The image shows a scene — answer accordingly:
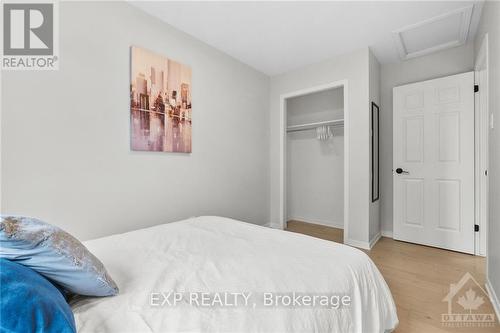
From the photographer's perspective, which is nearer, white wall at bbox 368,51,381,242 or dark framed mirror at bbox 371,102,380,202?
white wall at bbox 368,51,381,242

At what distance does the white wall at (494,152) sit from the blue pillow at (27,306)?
97.5 inches

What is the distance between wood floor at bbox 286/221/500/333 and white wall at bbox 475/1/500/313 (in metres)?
0.28

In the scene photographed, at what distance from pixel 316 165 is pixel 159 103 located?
2839mm

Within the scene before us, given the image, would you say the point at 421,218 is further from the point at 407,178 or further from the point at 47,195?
the point at 47,195

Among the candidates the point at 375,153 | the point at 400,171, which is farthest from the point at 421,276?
the point at 375,153

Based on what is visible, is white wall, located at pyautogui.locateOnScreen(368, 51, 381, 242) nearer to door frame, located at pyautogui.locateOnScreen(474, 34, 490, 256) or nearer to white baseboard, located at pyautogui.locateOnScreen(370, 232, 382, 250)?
white baseboard, located at pyautogui.locateOnScreen(370, 232, 382, 250)

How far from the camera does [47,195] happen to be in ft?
5.61

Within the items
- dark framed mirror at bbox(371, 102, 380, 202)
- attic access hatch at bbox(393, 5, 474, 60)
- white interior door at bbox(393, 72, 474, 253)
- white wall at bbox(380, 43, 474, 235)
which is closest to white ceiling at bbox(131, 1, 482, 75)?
attic access hatch at bbox(393, 5, 474, 60)

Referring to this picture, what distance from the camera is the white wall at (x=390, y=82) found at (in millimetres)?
3088

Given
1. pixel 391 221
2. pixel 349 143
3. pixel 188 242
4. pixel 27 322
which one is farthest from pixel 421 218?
pixel 27 322

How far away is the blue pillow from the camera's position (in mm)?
584

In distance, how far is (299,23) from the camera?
98.5 inches
